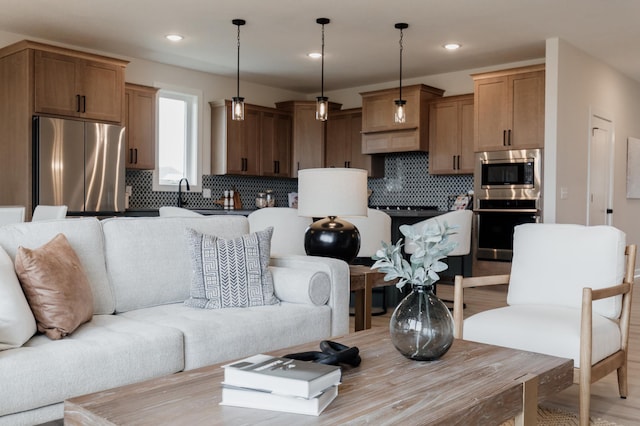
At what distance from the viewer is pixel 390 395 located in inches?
64.6

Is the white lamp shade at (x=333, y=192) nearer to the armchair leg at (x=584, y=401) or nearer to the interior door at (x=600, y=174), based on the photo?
the armchair leg at (x=584, y=401)

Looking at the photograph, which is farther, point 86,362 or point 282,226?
point 282,226

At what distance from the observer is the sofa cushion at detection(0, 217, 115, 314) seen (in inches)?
102

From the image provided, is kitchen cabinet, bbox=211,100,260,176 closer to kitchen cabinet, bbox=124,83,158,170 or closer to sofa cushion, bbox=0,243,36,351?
kitchen cabinet, bbox=124,83,158,170

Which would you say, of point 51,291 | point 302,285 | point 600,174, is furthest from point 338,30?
point 51,291

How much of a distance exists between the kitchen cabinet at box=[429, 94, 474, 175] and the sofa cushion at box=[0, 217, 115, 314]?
216 inches

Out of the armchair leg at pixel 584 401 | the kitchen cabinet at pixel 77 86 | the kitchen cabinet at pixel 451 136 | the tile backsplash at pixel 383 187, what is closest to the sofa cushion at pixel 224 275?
the armchair leg at pixel 584 401

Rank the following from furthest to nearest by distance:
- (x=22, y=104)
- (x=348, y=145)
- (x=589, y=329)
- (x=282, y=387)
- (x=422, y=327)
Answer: (x=348, y=145)
(x=22, y=104)
(x=589, y=329)
(x=422, y=327)
(x=282, y=387)

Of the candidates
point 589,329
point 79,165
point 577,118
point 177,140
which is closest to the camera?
point 589,329

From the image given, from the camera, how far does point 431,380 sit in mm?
1786

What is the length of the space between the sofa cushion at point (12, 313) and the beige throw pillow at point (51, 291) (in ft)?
0.14

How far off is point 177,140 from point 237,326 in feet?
18.2

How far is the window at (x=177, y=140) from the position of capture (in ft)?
24.9

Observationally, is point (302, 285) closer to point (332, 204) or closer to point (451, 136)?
point (332, 204)
